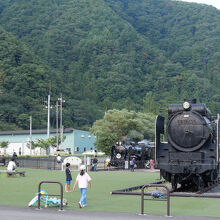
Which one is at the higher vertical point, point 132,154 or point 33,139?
point 33,139

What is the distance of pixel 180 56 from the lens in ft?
566

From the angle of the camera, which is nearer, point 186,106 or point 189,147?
point 189,147

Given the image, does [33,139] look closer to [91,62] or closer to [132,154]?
[132,154]

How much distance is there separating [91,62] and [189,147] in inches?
5459

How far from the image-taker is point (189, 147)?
21.2 meters

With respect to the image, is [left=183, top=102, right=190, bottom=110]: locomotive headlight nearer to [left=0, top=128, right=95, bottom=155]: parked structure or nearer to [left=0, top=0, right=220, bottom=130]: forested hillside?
[left=0, top=128, right=95, bottom=155]: parked structure

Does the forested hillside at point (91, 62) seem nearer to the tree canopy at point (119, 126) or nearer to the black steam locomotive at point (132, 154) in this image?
the tree canopy at point (119, 126)

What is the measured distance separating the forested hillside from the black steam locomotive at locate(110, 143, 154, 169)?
60210 mm

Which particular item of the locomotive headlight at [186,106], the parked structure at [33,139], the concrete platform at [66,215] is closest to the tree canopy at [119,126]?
the parked structure at [33,139]

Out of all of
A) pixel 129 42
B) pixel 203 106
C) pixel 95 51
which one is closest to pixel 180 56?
pixel 129 42

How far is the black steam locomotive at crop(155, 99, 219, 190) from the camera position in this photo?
2088 cm

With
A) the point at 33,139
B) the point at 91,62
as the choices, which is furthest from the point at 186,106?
the point at 91,62

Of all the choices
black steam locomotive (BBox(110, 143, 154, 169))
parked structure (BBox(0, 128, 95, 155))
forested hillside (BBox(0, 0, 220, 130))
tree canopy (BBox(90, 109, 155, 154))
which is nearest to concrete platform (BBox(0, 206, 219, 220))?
black steam locomotive (BBox(110, 143, 154, 169))

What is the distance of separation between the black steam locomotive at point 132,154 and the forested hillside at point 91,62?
198ft
